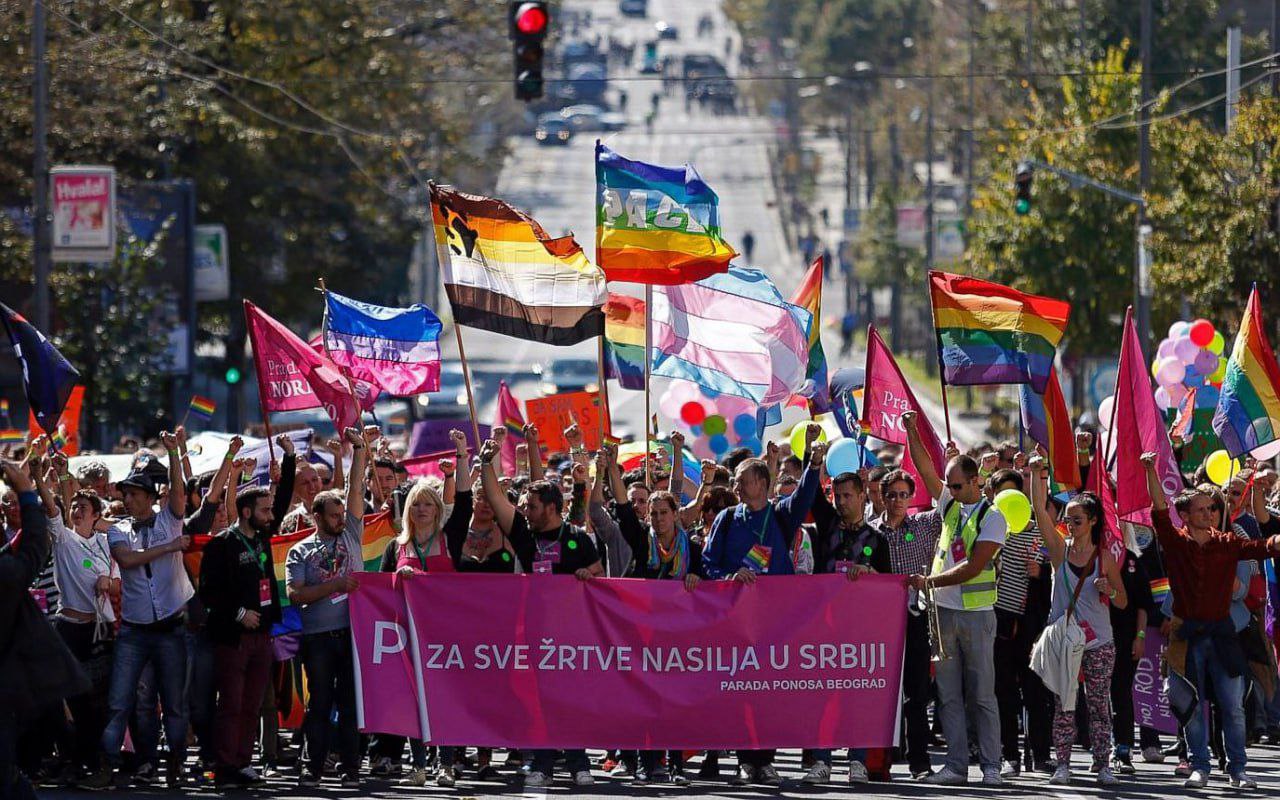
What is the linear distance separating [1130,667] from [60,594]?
582cm

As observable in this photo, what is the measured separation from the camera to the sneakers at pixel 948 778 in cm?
1245

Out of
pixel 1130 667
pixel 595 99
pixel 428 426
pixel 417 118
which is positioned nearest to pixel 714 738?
pixel 1130 667

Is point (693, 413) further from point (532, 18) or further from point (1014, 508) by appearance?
point (1014, 508)

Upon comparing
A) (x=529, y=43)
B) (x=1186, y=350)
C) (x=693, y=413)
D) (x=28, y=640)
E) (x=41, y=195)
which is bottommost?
(x=28, y=640)

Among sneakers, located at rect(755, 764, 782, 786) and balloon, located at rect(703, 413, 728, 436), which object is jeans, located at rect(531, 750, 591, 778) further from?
balloon, located at rect(703, 413, 728, 436)

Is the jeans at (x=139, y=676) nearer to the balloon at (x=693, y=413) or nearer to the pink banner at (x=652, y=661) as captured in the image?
the pink banner at (x=652, y=661)

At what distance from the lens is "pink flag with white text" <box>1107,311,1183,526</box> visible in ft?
42.5

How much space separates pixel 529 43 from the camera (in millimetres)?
21750

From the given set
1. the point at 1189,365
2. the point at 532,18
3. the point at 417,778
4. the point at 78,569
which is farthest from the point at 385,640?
the point at 1189,365

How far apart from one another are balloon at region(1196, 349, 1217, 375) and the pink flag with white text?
6.74 meters

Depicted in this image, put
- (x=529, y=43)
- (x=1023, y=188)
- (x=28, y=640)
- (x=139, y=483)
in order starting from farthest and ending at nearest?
(x=1023, y=188), (x=529, y=43), (x=139, y=483), (x=28, y=640)

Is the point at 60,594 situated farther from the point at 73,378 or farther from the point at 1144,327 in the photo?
the point at 1144,327

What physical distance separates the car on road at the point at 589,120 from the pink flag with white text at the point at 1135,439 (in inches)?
4098

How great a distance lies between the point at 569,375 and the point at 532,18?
2983 centimetres
